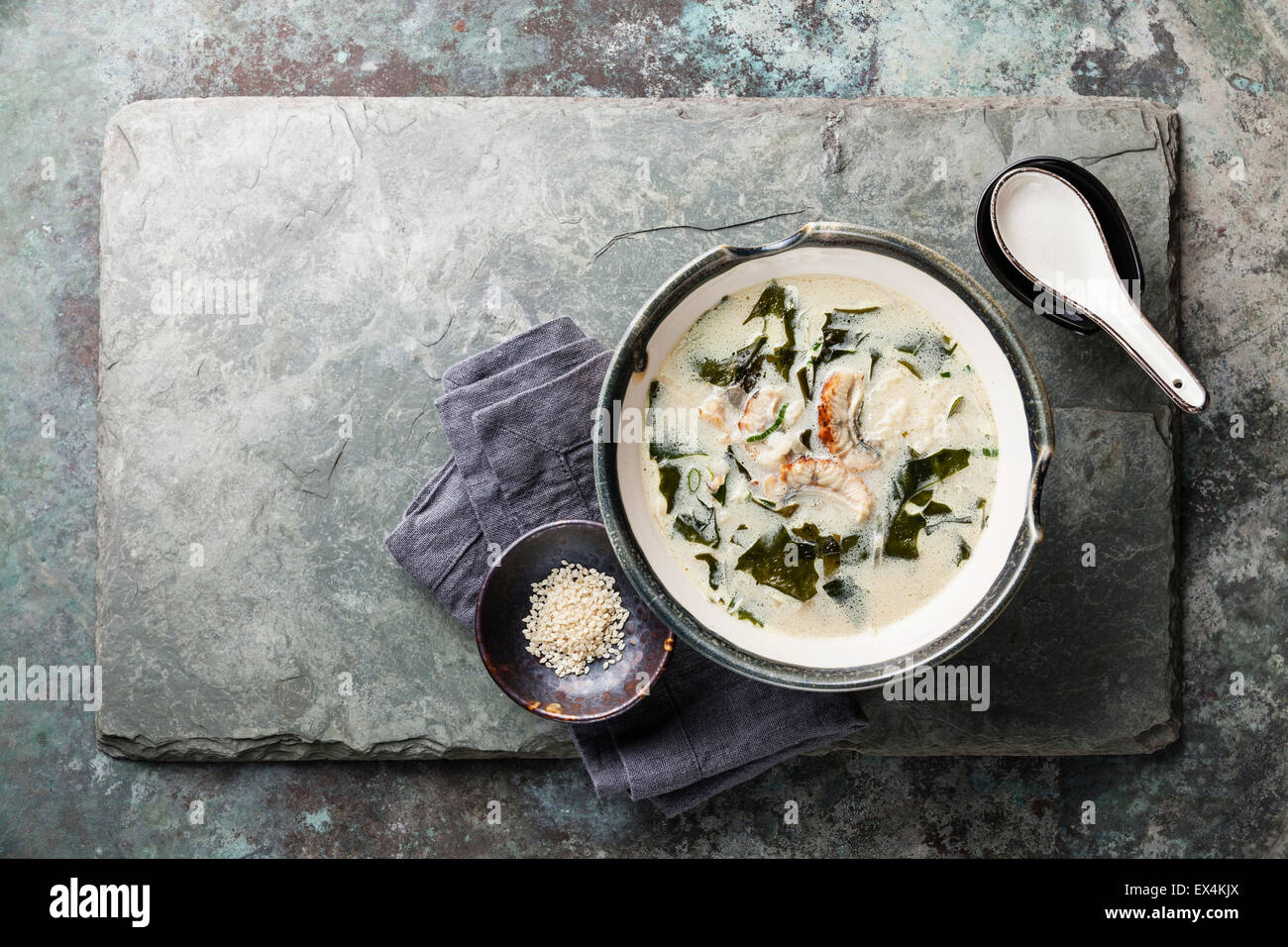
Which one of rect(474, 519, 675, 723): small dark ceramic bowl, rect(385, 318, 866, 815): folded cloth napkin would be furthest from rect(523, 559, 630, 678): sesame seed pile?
rect(385, 318, 866, 815): folded cloth napkin

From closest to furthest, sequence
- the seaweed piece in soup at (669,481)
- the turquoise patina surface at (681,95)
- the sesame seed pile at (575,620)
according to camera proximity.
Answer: the seaweed piece in soup at (669,481)
the sesame seed pile at (575,620)
the turquoise patina surface at (681,95)

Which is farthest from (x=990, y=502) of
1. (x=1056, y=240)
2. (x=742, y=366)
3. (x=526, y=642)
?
(x=526, y=642)

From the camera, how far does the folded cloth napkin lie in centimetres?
241

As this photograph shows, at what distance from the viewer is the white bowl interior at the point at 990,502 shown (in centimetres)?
207

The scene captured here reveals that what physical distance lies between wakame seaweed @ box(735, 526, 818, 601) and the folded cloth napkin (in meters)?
0.44

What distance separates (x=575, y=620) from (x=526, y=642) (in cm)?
13

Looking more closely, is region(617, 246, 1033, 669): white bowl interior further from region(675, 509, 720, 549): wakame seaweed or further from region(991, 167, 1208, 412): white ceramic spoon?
region(991, 167, 1208, 412): white ceramic spoon

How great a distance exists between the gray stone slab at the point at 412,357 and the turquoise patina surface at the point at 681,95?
0.64 ft

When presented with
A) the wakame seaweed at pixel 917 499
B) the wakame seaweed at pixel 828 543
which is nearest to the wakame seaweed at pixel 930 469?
the wakame seaweed at pixel 917 499

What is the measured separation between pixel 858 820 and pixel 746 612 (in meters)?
0.92

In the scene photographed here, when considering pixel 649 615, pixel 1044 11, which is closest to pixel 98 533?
pixel 649 615

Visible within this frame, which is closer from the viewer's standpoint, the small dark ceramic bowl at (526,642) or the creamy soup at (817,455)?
the creamy soup at (817,455)

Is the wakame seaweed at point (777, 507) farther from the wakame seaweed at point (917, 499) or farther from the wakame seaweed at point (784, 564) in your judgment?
the wakame seaweed at point (917, 499)

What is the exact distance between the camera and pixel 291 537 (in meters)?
2.60
